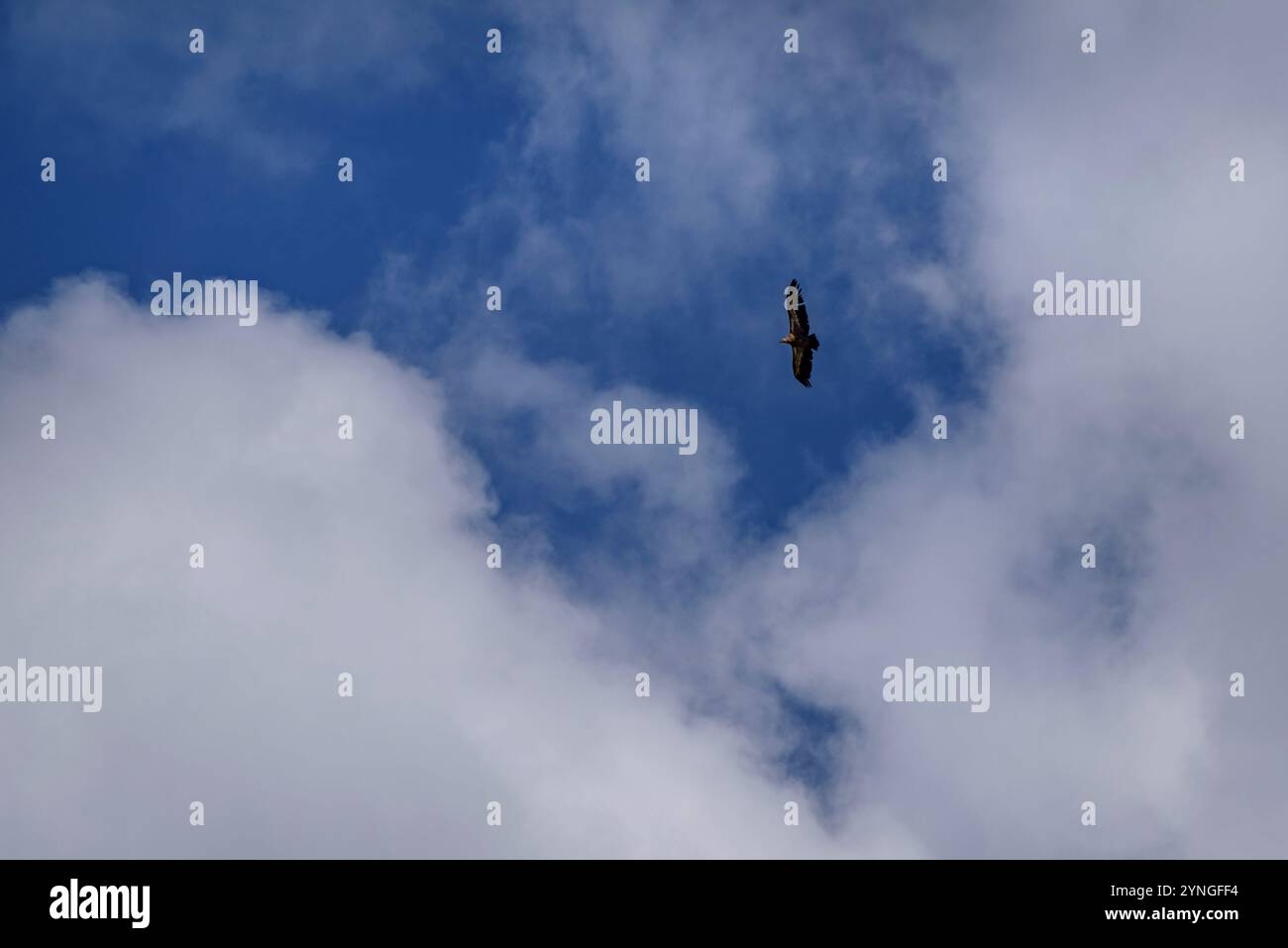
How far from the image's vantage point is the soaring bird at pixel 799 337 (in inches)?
4641

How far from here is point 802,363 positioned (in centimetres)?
11888

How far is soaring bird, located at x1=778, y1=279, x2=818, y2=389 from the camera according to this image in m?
118

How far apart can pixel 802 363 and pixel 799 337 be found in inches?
72.0

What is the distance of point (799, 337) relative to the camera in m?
118

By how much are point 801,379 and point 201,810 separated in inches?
1915

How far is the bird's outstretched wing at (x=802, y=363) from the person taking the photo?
118188 millimetres

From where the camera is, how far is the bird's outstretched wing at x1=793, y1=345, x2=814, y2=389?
118 m
